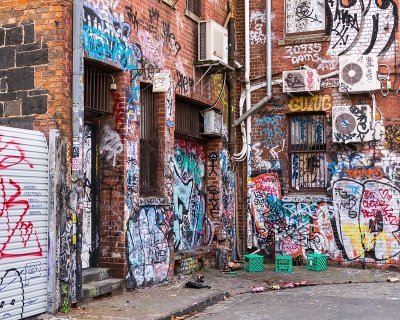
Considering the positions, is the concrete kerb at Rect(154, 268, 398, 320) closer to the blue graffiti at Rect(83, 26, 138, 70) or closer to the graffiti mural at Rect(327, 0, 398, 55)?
the blue graffiti at Rect(83, 26, 138, 70)

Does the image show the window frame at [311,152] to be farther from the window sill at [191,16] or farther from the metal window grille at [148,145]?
the metal window grille at [148,145]

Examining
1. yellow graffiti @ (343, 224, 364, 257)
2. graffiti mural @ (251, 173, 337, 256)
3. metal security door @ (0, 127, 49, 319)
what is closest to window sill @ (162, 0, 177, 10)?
metal security door @ (0, 127, 49, 319)

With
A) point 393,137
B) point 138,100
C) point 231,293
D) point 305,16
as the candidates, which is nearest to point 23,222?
point 138,100

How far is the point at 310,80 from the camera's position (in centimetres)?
1376

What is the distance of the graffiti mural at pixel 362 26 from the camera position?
13570 mm

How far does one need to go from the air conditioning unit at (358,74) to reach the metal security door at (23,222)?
7.57 meters

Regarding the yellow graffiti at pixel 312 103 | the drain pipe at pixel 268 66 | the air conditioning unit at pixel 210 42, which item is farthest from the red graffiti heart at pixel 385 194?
the air conditioning unit at pixel 210 42

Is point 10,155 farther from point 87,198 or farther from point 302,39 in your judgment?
point 302,39

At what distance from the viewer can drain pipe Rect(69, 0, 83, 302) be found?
28.5 feet

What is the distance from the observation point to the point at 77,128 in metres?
8.69

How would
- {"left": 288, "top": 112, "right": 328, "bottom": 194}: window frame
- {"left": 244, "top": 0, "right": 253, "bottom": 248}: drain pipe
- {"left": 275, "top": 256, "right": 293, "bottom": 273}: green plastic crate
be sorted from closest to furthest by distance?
{"left": 275, "top": 256, "right": 293, "bottom": 273}: green plastic crate, {"left": 288, "top": 112, "right": 328, "bottom": 194}: window frame, {"left": 244, "top": 0, "right": 253, "bottom": 248}: drain pipe

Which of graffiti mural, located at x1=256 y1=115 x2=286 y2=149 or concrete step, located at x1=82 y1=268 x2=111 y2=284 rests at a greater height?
graffiti mural, located at x1=256 y1=115 x2=286 y2=149

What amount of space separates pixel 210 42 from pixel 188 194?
316 centimetres

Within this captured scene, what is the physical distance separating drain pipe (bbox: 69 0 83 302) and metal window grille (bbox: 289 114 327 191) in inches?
264
